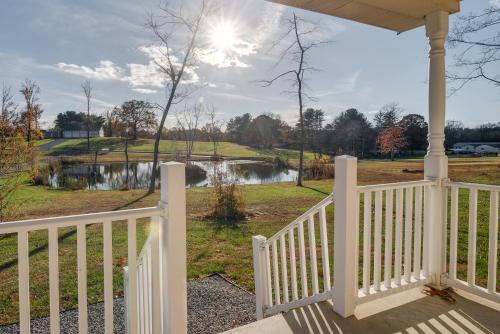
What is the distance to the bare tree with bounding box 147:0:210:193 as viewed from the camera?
1115 cm

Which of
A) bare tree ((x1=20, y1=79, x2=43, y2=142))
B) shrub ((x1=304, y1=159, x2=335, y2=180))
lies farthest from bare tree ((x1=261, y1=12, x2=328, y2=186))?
bare tree ((x1=20, y1=79, x2=43, y2=142))

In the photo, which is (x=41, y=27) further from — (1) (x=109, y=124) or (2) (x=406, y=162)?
(2) (x=406, y=162)

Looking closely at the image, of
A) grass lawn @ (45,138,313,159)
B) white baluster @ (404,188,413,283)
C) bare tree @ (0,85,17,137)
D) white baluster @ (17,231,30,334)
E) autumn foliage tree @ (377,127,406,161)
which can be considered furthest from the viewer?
grass lawn @ (45,138,313,159)

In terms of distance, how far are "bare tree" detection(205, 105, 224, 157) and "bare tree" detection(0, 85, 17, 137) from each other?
9235 millimetres

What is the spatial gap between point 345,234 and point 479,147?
7.79 m

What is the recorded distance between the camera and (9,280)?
418cm

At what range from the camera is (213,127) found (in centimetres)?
1644

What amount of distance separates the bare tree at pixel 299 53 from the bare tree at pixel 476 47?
6.05 meters

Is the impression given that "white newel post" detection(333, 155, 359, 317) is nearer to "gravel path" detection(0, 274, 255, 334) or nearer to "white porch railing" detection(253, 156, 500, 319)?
"white porch railing" detection(253, 156, 500, 319)

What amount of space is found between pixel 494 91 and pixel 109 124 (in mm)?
15583

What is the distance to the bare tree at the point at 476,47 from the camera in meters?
6.33

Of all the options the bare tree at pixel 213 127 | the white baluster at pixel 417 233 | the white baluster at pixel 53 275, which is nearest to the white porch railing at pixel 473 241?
the white baluster at pixel 417 233

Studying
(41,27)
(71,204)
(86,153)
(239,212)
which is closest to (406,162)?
(239,212)

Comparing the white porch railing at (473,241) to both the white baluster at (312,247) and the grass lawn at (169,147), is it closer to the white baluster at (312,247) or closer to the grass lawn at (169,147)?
the white baluster at (312,247)
